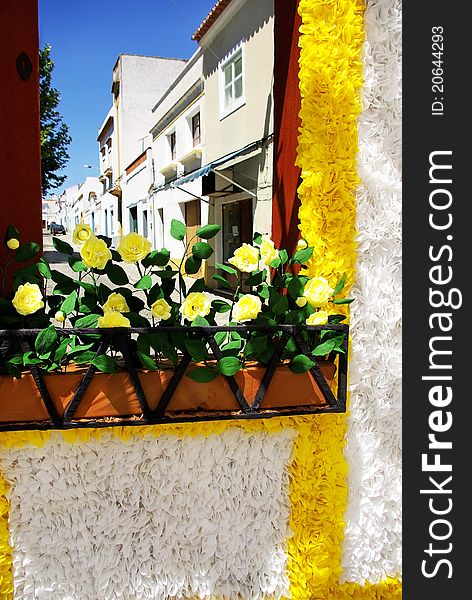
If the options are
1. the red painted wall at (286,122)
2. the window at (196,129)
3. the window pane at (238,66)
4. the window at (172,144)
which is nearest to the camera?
the red painted wall at (286,122)

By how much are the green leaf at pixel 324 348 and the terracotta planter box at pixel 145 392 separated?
9 cm

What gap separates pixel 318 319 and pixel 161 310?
1.77ft

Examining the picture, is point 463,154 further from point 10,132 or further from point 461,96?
point 10,132

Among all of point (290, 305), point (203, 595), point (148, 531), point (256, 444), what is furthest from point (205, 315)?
point (203, 595)

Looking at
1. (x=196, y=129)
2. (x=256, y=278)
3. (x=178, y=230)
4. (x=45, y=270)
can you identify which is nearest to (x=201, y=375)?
(x=256, y=278)

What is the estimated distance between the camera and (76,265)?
1.74 m

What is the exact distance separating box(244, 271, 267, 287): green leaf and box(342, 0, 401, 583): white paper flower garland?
0.35 meters

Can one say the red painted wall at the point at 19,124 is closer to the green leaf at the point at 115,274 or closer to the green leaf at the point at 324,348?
the green leaf at the point at 115,274

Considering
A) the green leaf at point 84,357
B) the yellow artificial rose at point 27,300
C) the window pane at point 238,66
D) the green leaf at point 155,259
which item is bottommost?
the green leaf at point 84,357

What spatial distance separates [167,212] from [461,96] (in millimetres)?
12632

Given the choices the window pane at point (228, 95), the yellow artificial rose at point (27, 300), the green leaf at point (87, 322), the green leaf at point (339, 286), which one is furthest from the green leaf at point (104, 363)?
the window pane at point (228, 95)

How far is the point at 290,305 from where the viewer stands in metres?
1.84

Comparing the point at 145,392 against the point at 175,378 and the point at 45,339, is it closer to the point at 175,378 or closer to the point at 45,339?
the point at 175,378

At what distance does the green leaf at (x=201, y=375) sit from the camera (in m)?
1.67
